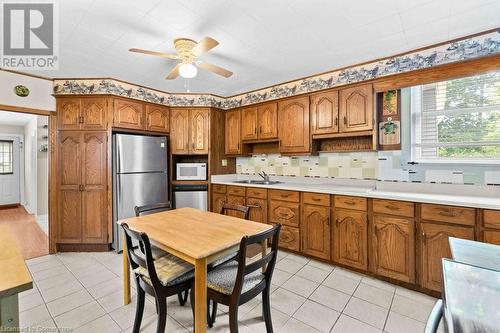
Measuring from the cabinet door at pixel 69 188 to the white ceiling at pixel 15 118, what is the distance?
295 centimetres

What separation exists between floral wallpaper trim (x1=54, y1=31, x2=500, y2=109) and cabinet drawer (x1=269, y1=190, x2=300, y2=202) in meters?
1.45

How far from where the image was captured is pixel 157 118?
3744 mm

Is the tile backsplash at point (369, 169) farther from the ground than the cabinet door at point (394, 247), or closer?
farther from the ground

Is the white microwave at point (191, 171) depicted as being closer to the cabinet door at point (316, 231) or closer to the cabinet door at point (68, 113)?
the cabinet door at point (68, 113)

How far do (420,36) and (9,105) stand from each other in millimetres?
4592

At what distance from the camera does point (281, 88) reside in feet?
11.6

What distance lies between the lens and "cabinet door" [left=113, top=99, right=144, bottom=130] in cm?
323

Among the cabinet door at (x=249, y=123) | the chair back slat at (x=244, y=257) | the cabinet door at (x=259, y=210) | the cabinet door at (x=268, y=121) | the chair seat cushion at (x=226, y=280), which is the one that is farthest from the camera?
the cabinet door at (x=249, y=123)

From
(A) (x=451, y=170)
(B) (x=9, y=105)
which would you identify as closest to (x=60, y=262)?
(B) (x=9, y=105)

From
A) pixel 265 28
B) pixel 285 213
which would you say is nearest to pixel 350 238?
pixel 285 213

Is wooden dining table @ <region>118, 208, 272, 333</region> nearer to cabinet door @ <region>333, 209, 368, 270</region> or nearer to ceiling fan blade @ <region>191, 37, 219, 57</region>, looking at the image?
cabinet door @ <region>333, 209, 368, 270</region>

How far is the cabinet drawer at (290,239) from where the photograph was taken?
2965mm

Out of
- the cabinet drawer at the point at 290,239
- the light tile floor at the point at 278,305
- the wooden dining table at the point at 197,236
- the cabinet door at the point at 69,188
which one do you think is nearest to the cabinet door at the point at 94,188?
the cabinet door at the point at 69,188

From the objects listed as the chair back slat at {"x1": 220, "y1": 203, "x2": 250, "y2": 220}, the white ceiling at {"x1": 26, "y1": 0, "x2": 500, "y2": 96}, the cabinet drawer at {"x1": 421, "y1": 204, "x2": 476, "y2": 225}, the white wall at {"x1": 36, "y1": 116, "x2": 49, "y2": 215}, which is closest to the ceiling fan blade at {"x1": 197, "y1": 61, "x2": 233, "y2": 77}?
the white ceiling at {"x1": 26, "y1": 0, "x2": 500, "y2": 96}
